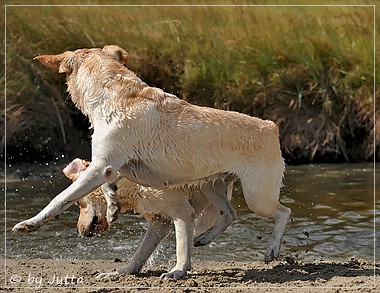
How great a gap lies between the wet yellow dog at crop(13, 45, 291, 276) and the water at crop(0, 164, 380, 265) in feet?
5.42

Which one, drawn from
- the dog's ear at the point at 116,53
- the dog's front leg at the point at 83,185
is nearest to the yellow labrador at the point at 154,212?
the dog's front leg at the point at 83,185

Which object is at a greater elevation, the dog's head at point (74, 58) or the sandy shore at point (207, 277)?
the dog's head at point (74, 58)

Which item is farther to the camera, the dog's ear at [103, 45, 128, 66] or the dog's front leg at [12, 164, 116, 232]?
the dog's ear at [103, 45, 128, 66]

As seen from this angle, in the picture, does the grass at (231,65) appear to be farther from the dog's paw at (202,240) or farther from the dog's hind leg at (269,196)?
the dog's paw at (202,240)

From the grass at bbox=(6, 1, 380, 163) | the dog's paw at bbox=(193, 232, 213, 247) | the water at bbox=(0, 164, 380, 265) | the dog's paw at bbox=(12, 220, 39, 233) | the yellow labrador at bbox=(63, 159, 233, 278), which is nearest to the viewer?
the dog's paw at bbox=(12, 220, 39, 233)

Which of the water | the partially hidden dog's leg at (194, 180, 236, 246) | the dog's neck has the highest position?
the dog's neck

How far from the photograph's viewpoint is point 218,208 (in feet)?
26.7

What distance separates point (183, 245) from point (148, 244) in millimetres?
485

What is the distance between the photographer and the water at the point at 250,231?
31.1 feet

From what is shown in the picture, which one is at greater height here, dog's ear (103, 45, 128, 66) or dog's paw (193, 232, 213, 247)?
dog's ear (103, 45, 128, 66)

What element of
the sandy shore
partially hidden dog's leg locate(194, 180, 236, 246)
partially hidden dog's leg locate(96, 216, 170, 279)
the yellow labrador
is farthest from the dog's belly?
the sandy shore

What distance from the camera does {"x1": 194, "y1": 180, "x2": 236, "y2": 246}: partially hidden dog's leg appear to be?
8.07 metres

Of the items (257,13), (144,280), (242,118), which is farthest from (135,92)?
(257,13)

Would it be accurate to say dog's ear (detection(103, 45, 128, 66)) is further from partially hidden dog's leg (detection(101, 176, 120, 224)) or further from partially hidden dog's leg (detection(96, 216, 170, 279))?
partially hidden dog's leg (detection(96, 216, 170, 279))
